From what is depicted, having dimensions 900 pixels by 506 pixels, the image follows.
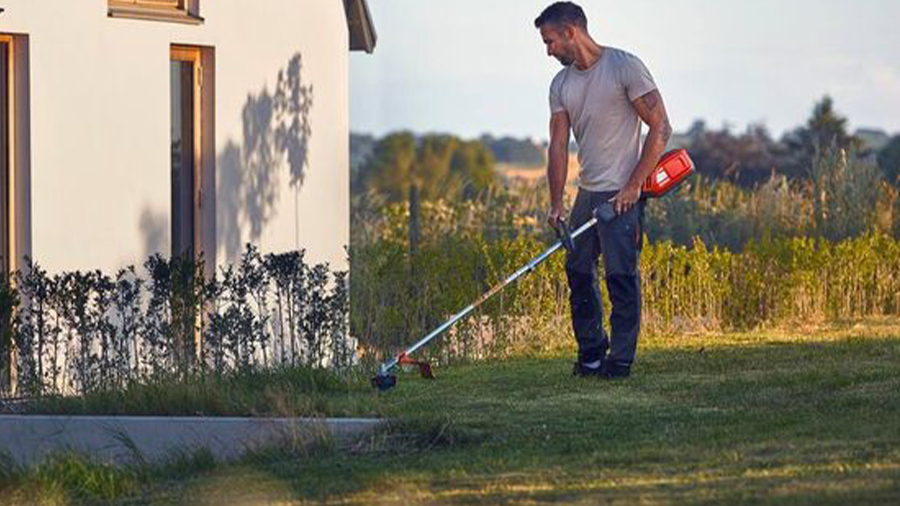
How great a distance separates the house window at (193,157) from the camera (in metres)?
14.4

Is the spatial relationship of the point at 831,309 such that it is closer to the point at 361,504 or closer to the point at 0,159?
the point at 0,159

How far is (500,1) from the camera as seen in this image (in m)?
25.8

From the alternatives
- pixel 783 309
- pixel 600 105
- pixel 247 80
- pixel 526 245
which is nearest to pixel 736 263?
pixel 783 309

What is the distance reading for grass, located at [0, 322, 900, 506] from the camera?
7.91 metres

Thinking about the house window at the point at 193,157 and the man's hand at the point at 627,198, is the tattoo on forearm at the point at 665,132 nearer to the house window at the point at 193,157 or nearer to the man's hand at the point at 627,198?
the man's hand at the point at 627,198

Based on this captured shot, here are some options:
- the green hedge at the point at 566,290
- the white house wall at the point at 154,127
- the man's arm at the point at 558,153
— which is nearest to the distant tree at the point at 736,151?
the green hedge at the point at 566,290

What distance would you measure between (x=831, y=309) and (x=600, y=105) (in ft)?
19.0

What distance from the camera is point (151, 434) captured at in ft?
33.1

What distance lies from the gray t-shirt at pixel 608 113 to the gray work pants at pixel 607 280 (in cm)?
12

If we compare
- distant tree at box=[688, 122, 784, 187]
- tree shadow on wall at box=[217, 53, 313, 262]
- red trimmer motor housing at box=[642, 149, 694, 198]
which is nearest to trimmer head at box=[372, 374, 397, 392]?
red trimmer motor housing at box=[642, 149, 694, 198]

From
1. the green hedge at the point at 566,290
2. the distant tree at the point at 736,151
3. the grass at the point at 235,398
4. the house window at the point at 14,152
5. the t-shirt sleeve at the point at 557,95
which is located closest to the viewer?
the grass at the point at 235,398

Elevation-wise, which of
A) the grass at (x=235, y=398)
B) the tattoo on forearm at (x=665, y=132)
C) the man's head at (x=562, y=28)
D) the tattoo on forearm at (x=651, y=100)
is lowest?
the grass at (x=235, y=398)

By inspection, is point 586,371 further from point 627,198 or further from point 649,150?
point 649,150

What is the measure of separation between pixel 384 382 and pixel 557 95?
5.99ft
